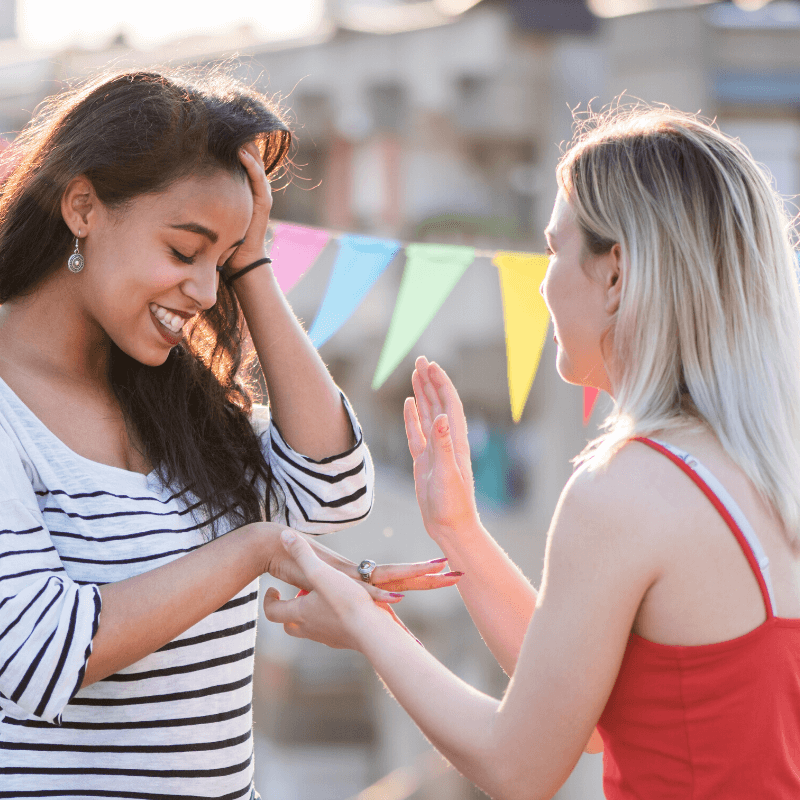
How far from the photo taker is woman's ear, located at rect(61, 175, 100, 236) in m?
1.32

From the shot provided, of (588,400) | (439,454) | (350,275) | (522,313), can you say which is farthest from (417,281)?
(439,454)

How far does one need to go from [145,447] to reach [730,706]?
0.96 metres

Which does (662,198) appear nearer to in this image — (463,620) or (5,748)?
(5,748)

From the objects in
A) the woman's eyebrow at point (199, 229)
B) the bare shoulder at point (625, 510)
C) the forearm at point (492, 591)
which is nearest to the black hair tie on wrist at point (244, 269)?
the woman's eyebrow at point (199, 229)

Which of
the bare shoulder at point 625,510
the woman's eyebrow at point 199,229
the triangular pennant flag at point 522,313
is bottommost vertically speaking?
the bare shoulder at point 625,510

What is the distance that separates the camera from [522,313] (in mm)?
2307

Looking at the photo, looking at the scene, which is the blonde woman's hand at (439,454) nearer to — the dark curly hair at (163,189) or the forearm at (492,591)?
the forearm at (492,591)

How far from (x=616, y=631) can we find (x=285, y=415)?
0.71 metres

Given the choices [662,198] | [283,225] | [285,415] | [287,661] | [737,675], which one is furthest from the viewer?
[287,661]

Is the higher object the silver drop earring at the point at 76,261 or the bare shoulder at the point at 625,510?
the silver drop earring at the point at 76,261

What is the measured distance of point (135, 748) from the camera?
124cm

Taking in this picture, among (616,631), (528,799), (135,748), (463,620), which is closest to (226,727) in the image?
(135,748)

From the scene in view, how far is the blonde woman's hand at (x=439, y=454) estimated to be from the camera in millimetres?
1590

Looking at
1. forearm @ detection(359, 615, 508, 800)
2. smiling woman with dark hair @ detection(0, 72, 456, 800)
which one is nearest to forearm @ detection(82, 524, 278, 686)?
smiling woman with dark hair @ detection(0, 72, 456, 800)
